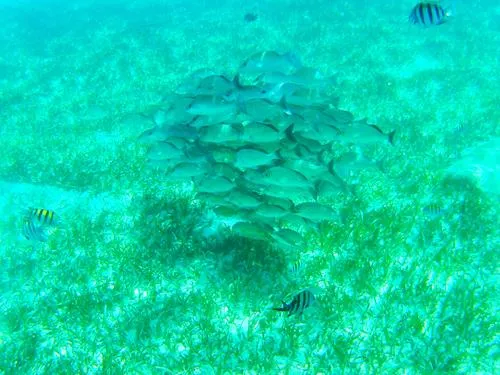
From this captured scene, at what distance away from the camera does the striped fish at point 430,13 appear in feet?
28.9

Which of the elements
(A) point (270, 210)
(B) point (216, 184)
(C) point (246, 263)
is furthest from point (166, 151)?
(C) point (246, 263)

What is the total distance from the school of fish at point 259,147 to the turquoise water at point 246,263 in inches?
42.2

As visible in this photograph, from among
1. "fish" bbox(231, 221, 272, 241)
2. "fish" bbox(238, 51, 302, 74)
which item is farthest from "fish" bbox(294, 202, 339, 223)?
"fish" bbox(238, 51, 302, 74)

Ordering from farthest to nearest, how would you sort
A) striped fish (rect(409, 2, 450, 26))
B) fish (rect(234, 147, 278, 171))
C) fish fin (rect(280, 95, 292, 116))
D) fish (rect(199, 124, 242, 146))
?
1. striped fish (rect(409, 2, 450, 26))
2. fish fin (rect(280, 95, 292, 116))
3. fish (rect(199, 124, 242, 146))
4. fish (rect(234, 147, 278, 171))

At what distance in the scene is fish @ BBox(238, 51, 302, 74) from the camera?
7.22 meters

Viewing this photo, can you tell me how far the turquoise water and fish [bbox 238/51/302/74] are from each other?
8.83ft

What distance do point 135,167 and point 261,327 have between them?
5804mm

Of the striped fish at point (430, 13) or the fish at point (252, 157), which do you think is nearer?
the fish at point (252, 157)

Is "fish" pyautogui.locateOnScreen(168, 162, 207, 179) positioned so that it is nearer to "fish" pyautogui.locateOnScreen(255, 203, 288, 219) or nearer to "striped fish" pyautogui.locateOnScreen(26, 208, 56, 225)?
"fish" pyautogui.locateOnScreen(255, 203, 288, 219)

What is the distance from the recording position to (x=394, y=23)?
73.5 feet

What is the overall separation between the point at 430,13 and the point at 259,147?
21.1 ft

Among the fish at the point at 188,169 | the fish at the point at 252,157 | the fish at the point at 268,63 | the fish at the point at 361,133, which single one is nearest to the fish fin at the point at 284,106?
the fish at the point at 252,157

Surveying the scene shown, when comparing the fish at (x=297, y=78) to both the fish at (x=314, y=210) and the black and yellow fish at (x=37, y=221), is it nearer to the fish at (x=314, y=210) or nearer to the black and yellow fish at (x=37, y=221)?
the fish at (x=314, y=210)

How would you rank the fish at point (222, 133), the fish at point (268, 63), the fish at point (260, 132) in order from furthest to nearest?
the fish at point (268, 63) → the fish at point (222, 133) → the fish at point (260, 132)
